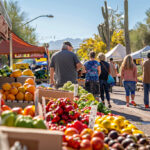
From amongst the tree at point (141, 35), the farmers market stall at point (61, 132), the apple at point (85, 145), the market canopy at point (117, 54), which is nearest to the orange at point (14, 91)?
the farmers market stall at point (61, 132)

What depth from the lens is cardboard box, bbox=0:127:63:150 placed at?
1492mm

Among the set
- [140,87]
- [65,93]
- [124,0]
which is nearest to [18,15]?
[124,0]

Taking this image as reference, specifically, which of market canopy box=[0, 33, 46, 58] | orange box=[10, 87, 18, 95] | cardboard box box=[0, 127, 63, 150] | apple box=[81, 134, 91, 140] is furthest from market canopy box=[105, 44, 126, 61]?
cardboard box box=[0, 127, 63, 150]

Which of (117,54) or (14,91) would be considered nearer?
(14,91)

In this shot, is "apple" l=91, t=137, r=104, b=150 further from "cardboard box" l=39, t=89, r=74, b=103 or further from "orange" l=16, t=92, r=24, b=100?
"cardboard box" l=39, t=89, r=74, b=103

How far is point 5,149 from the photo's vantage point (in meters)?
1.15

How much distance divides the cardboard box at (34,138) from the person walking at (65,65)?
4.77 m

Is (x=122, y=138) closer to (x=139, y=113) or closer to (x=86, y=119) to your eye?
(x=86, y=119)

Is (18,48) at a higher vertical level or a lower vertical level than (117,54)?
lower

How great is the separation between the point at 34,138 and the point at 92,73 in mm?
6369

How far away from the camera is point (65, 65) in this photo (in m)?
6.33

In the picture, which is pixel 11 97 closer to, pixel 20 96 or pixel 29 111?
pixel 20 96

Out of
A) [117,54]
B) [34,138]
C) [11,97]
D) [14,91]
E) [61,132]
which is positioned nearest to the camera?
[34,138]

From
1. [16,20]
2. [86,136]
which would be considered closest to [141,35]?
[16,20]
